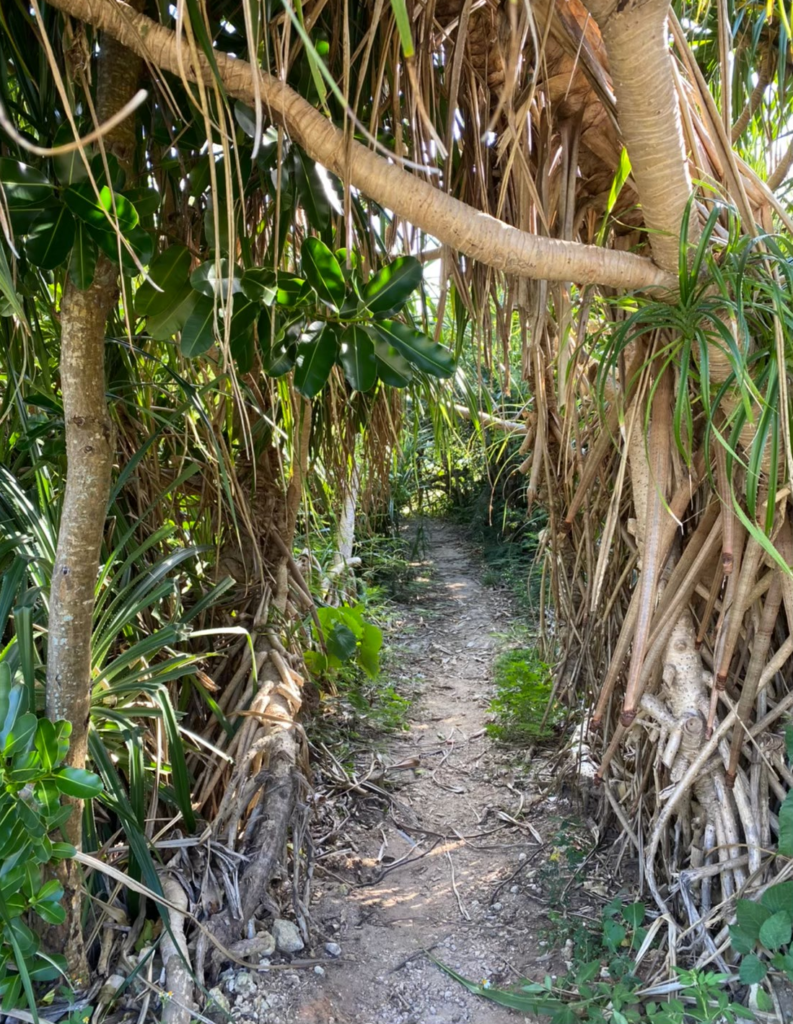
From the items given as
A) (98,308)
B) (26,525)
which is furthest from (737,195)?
(26,525)

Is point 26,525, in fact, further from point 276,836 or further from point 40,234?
point 276,836

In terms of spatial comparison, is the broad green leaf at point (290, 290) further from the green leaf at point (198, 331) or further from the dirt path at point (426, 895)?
the dirt path at point (426, 895)

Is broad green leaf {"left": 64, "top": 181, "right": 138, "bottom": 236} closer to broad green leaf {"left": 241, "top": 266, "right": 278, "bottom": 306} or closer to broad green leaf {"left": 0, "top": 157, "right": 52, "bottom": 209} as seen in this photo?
broad green leaf {"left": 0, "top": 157, "right": 52, "bottom": 209}

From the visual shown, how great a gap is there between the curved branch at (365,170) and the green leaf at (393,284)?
0.06 metres

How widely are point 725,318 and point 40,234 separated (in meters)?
1.11

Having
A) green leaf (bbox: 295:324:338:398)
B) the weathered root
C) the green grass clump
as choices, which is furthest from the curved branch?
the green grass clump

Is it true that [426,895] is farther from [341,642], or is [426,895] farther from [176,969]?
[341,642]

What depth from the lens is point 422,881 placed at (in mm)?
2014

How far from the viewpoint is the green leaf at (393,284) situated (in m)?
1.09

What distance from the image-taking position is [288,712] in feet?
6.75

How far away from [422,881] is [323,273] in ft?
5.53

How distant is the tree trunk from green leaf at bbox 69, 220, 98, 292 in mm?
60

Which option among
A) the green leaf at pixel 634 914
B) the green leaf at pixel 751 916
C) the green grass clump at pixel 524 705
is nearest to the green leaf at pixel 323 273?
the green leaf at pixel 751 916

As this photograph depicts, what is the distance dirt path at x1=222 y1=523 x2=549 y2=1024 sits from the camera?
1491mm
